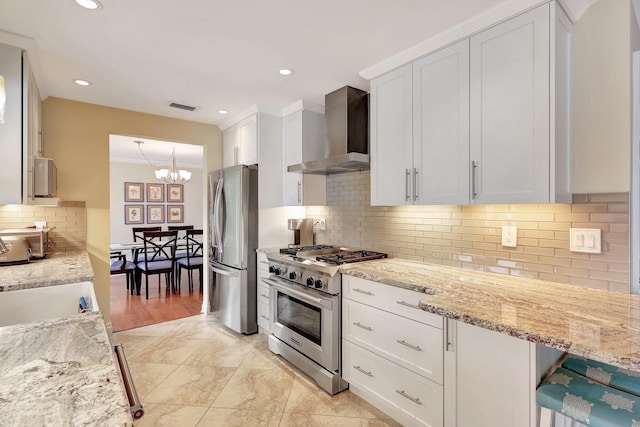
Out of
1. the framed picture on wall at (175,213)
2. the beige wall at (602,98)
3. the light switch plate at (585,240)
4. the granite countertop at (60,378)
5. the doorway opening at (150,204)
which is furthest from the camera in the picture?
the framed picture on wall at (175,213)

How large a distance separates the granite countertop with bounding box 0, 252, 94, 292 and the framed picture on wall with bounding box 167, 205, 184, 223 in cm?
488

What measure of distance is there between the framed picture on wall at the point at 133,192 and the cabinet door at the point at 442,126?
6.59 m

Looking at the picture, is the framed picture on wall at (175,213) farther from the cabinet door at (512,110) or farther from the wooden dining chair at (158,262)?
the cabinet door at (512,110)

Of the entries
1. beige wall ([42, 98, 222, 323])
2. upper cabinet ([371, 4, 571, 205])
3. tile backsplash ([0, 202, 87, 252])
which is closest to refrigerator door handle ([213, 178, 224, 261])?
beige wall ([42, 98, 222, 323])

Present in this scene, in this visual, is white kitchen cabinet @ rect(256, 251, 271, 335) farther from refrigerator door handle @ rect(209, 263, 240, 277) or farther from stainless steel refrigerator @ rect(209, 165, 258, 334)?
refrigerator door handle @ rect(209, 263, 240, 277)

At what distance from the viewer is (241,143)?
3652 millimetres

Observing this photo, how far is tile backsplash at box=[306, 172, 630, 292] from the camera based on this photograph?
1.64 metres

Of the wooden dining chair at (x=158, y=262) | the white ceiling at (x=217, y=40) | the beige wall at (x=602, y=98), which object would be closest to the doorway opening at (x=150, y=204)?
the wooden dining chair at (x=158, y=262)

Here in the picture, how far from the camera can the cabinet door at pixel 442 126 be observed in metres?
1.91

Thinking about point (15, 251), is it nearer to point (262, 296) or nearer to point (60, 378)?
point (262, 296)

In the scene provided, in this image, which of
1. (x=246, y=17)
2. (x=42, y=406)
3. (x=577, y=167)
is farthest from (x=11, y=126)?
(x=577, y=167)

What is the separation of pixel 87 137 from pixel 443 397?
3.68 metres

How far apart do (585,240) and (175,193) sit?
741cm

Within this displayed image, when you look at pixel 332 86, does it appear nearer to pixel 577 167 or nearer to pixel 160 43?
pixel 160 43
